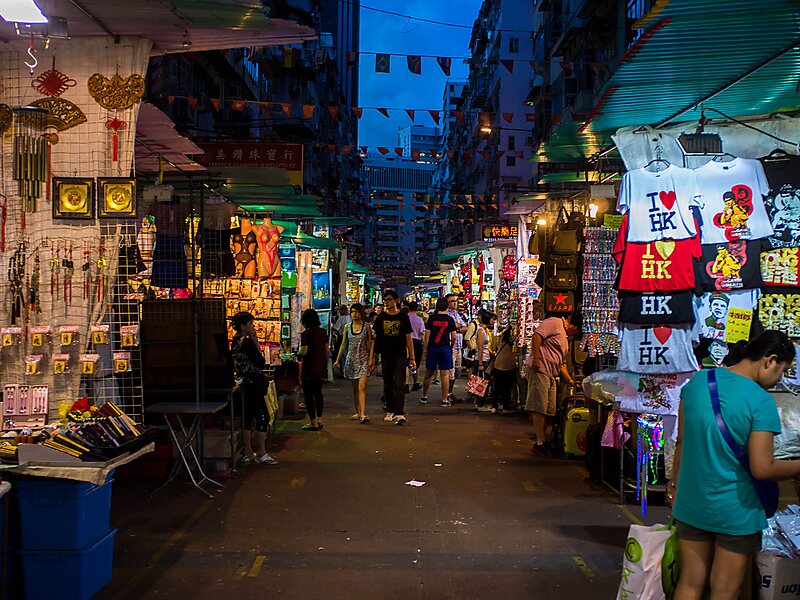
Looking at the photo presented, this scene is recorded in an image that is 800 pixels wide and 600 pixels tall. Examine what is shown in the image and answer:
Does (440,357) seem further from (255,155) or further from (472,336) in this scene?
(255,155)

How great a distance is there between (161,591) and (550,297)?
6.14 m

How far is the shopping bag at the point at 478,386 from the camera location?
12883 millimetres

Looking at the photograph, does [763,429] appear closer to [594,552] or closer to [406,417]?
[594,552]

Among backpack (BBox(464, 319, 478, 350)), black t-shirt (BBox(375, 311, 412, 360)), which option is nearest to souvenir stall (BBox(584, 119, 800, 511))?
black t-shirt (BBox(375, 311, 412, 360))

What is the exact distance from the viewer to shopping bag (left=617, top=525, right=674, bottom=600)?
12.2 ft

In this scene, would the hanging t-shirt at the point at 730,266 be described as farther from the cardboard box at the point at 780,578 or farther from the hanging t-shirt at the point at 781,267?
the cardboard box at the point at 780,578

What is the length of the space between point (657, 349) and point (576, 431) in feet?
10.4

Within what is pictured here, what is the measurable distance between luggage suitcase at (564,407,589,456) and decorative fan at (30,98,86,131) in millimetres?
6199

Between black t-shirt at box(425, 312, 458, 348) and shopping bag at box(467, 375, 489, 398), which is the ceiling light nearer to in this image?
shopping bag at box(467, 375, 489, 398)

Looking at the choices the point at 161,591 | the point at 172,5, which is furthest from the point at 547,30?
the point at 161,591

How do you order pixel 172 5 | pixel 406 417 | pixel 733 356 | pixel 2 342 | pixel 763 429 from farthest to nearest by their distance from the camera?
1. pixel 406 417
2. pixel 2 342
3. pixel 172 5
4. pixel 733 356
5. pixel 763 429

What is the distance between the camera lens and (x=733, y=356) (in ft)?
12.3


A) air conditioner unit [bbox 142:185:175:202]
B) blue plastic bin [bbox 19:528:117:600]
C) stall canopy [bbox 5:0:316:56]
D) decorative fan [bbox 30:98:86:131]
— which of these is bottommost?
blue plastic bin [bbox 19:528:117:600]

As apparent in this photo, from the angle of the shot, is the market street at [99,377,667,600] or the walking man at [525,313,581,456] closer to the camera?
the market street at [99,377,667,600]
